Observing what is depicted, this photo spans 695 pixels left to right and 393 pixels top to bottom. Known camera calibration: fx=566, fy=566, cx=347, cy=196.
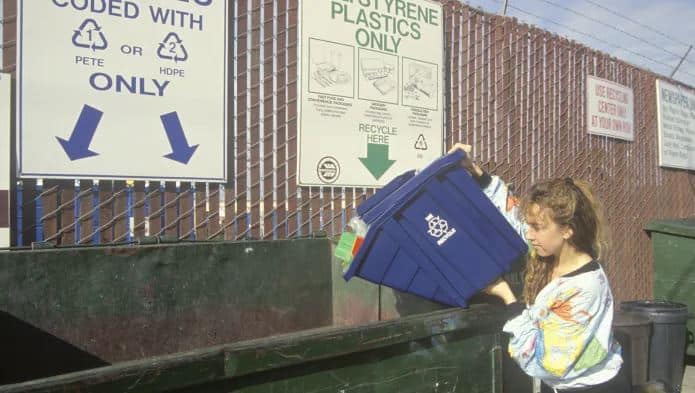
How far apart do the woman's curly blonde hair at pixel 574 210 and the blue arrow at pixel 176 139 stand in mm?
2276

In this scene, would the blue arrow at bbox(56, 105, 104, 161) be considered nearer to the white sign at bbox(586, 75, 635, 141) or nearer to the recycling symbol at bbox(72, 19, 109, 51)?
A: the recycling symbol at bbox(72, 19, 109, 51)

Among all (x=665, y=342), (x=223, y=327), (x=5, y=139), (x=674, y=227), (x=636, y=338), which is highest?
(x=5, y=139)

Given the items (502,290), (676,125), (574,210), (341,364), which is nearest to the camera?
(341,364)

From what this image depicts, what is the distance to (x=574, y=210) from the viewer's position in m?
→ 2.10

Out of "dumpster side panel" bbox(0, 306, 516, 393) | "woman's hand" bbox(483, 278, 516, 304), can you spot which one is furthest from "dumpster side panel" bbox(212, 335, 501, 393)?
"woman's hand" bbox(483, 278, 516, 304)

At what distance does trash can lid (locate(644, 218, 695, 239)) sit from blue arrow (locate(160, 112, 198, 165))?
4.79m

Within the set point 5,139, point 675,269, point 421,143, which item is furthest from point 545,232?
point 675,269

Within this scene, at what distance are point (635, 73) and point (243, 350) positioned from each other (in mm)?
7620

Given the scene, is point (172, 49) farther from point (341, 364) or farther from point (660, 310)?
point (660, 310)

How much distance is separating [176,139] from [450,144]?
2.51 m

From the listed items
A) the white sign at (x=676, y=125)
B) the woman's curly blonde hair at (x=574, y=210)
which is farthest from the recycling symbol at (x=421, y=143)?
the white sign at (x=676, y=125)

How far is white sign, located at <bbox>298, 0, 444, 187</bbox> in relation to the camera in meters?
4.21

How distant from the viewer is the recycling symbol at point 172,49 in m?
3.58

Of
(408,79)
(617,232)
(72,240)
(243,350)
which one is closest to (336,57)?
(408,79)
